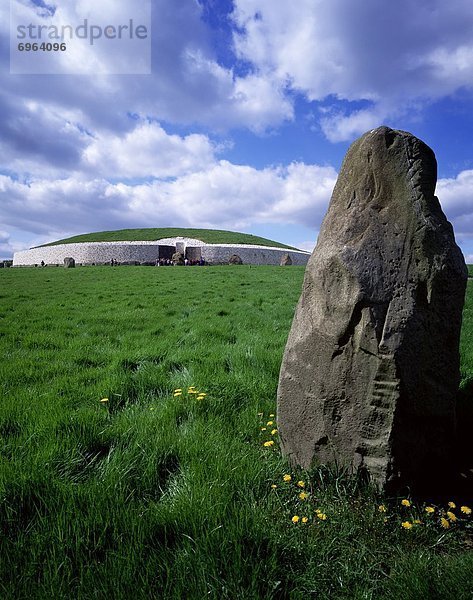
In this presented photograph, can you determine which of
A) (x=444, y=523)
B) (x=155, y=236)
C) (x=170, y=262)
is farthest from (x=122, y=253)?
(x=444, y=523)

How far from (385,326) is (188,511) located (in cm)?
173

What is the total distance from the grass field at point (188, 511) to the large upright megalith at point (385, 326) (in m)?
0.33

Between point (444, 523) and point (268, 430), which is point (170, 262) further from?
point (444, 523)

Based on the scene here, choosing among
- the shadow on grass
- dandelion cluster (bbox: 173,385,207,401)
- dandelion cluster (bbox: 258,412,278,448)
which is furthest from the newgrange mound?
dandelion cluster (bbox: 258,412,278,448)

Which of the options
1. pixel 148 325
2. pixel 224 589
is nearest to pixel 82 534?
pixel 224 589

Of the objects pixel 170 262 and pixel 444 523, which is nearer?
pixel 444 523

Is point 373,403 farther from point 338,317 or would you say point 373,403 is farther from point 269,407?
point 269,407

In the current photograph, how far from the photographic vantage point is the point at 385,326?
2471 mm

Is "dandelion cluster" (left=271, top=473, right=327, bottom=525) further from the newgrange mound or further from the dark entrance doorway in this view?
the dark entrance doorway

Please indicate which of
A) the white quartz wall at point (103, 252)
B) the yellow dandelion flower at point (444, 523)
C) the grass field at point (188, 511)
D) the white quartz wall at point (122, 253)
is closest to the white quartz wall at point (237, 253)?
the white quartz wall at point (122, 253)

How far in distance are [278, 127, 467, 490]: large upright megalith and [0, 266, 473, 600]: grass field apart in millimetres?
331

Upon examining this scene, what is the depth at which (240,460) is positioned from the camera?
2844 millimetres

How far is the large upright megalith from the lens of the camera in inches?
98.0

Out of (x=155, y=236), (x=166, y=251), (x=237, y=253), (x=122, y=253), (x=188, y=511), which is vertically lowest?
(x=188, y=511)
